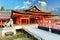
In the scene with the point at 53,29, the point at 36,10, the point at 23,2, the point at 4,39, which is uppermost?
the point at 23,2

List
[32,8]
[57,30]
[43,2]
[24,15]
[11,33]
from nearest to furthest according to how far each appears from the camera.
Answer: [57,30]
[11,33]
[24,15]
[32,8]
[43,2]

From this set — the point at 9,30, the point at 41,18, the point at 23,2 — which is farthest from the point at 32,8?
the point at 23,2

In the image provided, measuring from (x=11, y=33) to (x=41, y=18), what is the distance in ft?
39.5

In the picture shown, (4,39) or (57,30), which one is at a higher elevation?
(57,30)

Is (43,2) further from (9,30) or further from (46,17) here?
(9,30)

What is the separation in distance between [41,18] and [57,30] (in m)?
13.4

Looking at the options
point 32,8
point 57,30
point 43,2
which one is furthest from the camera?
point 43,2

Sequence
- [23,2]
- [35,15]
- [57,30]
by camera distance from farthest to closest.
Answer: [23,2]
[35,15]
[57,30]

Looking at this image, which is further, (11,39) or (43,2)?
(43,2)

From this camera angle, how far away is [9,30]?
42.8 ft

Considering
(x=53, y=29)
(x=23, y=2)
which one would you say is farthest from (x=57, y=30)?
(x=23, y=2)

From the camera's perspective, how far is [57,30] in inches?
415

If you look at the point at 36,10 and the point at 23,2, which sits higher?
the point at 23,2

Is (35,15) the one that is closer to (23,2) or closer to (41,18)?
(41,18)
